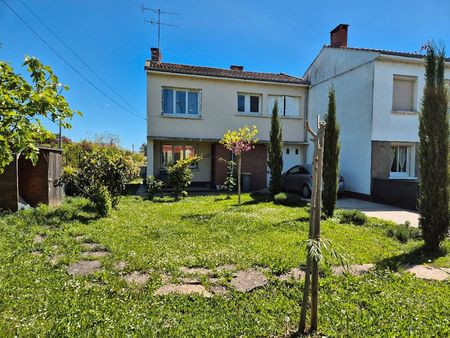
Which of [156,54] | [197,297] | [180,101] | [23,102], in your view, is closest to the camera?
[23,102]

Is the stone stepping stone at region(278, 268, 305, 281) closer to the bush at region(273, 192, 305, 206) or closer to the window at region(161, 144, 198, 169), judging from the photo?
the bush at region(273, 192, 305, 206)

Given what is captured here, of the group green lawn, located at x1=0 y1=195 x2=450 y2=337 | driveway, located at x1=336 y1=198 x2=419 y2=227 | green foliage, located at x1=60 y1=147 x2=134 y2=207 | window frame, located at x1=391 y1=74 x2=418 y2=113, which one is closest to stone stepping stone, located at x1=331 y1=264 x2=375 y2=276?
green lawn, located at x1=0 y1=195 x2=450 y2=337

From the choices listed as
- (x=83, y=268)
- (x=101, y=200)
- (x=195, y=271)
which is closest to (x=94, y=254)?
(x=83, y=268)

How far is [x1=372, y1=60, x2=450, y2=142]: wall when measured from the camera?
13.1 m

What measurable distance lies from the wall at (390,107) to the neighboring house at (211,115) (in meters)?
5.26

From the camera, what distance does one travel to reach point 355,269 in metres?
4.94

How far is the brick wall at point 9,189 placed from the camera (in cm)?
833

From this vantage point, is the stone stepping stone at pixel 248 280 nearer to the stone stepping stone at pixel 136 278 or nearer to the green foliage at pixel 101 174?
the stone stepping stone at pixel 136 278

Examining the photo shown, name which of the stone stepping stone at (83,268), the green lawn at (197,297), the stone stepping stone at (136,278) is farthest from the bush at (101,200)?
the stone stepping stone at (136,278)

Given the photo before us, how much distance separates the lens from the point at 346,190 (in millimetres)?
14711

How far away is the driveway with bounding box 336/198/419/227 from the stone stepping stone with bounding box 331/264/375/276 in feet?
14.6

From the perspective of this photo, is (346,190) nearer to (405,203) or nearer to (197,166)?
(405,203)

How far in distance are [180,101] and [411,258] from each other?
13463 mm

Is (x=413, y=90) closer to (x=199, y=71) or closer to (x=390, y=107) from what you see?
Result: (x=390, y=107)
